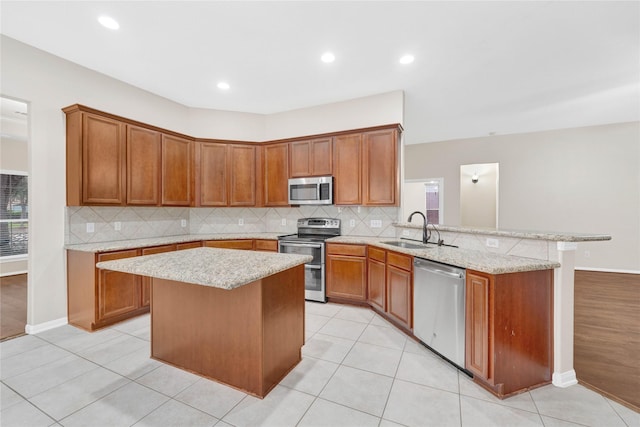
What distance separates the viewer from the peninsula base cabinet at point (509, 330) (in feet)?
5.86

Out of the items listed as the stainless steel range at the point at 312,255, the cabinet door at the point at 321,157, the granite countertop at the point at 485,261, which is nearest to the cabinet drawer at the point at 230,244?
the stainless steel range at the point at 312,255

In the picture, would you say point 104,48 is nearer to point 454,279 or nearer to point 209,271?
point 209,271

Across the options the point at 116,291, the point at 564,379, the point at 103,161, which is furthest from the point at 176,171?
the point at 564,379

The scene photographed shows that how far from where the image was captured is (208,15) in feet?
7.63

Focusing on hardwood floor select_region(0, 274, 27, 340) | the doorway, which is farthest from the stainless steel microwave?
the doorway

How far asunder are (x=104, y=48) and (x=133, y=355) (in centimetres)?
312

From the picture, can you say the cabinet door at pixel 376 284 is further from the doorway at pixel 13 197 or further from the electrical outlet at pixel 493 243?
the doorway at pixel 13 197

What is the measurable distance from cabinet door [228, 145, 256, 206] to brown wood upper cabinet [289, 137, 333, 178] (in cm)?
73

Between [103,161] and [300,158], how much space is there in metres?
2.49

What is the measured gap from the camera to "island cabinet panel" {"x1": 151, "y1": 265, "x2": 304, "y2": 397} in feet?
5.95

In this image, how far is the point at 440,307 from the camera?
2.21 m

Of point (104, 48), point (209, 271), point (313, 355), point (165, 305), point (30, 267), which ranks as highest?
point (104, 48)

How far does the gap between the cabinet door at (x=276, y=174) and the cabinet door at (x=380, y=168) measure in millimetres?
1302

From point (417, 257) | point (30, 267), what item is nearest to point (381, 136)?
point (417, 257)
